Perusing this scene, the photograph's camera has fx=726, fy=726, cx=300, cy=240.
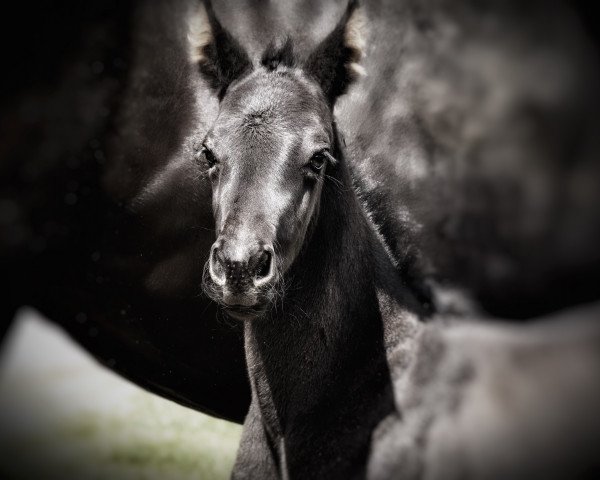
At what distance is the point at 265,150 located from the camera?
140 inches

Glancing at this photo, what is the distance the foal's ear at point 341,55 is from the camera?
12.8 ft

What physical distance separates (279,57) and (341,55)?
338 mm

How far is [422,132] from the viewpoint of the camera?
582 centimetres

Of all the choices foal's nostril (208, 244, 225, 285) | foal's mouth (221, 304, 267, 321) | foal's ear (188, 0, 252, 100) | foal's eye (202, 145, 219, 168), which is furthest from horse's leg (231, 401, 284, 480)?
foal's ear (188, 0, 252, 100)

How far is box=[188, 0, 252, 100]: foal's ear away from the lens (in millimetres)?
3979

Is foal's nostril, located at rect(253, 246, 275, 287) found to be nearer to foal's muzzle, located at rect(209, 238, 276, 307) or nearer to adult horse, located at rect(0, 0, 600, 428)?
foal's muzzle, located at rect(209, 238, 276, 307)

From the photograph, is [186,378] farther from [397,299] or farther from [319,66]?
[319,66]

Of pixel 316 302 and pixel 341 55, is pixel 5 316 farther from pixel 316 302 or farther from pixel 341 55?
pixel 341 55

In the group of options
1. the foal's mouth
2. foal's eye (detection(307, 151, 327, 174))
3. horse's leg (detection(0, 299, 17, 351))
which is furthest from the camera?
horse's leg (detection(0, 299, 17, 351))

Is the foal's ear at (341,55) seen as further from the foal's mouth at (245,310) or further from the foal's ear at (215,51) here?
the foal's mouth at (245,310)

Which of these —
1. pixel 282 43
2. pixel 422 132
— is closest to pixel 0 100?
pixel 282 43

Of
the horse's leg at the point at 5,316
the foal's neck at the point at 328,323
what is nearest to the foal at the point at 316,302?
the foal's neck at the point at 328,323

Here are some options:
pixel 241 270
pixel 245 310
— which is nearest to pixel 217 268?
pixel 241 270

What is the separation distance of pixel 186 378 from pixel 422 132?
2667mm
